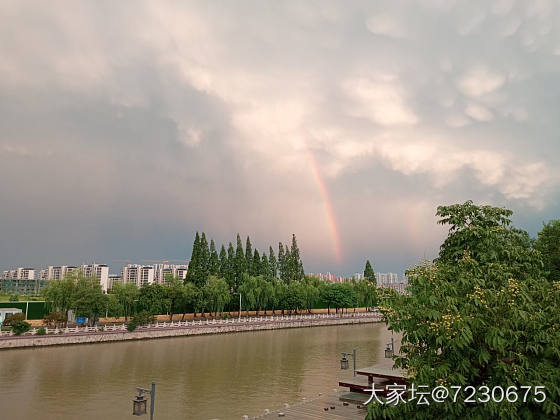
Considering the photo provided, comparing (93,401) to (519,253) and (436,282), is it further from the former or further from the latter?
(519,253)

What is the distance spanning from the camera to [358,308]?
80.7 metres

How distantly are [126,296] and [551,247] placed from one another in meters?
40.3

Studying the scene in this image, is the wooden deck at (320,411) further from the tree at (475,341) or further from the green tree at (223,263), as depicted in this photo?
the green tree at (223,263)

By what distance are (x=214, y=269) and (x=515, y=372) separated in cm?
5412

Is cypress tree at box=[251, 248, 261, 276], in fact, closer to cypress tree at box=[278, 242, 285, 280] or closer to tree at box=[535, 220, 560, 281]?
cypress tree at box=[278, 242, 285, 280]

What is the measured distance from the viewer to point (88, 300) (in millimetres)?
39188

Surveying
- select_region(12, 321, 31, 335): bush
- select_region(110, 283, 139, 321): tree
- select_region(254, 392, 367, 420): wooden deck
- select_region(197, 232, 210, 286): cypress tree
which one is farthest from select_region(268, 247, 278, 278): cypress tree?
select_region(254, 392, 367, 420): wooden deck

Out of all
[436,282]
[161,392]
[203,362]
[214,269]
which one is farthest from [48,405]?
[214,269]

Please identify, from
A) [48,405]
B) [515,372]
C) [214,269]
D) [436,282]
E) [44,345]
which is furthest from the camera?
[214,269]

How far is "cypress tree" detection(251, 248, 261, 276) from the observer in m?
63.5

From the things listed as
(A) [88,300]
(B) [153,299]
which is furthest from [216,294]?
(A) [88,300]

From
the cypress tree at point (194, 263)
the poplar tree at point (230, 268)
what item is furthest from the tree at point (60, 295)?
the poplar tree at point (230, 268)

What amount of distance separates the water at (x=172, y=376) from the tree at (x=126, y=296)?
34.3 ft

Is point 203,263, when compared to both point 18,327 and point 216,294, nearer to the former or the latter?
point 216,294
